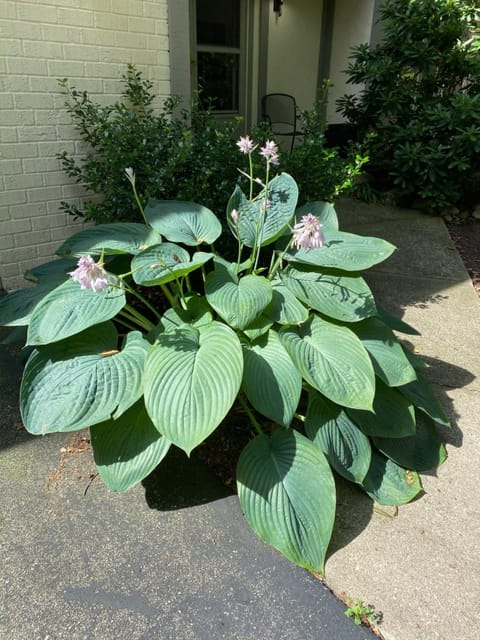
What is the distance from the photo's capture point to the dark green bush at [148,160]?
273 centimetres

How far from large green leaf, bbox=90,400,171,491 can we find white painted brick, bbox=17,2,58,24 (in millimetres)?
2442

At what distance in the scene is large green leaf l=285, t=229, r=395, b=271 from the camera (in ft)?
5.89

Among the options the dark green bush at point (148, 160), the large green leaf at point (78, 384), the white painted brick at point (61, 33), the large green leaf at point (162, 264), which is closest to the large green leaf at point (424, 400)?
the large green leaf at point (162, 264)

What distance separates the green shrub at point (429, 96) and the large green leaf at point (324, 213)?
9.98 ft

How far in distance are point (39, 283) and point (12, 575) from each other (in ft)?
3.66

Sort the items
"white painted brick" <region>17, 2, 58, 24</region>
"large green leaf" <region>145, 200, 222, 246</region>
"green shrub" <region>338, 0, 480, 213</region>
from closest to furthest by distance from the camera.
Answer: "large green leaf" <region>145, 200, 222, 246</region> < "white painted brick" <region>17, 2, 58, 24</region> < "green shrub" <region>338, 0, 480, 213</region>

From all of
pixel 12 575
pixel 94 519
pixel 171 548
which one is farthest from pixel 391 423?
pixel 12 575

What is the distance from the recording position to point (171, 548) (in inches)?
59.6

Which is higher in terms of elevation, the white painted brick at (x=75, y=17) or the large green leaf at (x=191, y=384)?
the white painted brick at (x=75, y=17)

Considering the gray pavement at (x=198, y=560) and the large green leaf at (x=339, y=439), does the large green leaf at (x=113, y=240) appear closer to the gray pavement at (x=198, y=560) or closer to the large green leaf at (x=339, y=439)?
the gray pavement at (x=198, y=560)

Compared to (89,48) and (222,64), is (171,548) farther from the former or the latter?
(222,64)

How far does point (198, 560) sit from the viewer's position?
58.1 inches

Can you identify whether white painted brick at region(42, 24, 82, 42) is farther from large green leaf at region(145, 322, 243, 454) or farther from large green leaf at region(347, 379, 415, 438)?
large green leaf at region(347, 379, 415, 438)

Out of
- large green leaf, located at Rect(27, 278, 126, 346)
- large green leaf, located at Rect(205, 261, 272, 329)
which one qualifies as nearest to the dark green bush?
large green leaf, located at Rect(205, 261, 272, 329)
